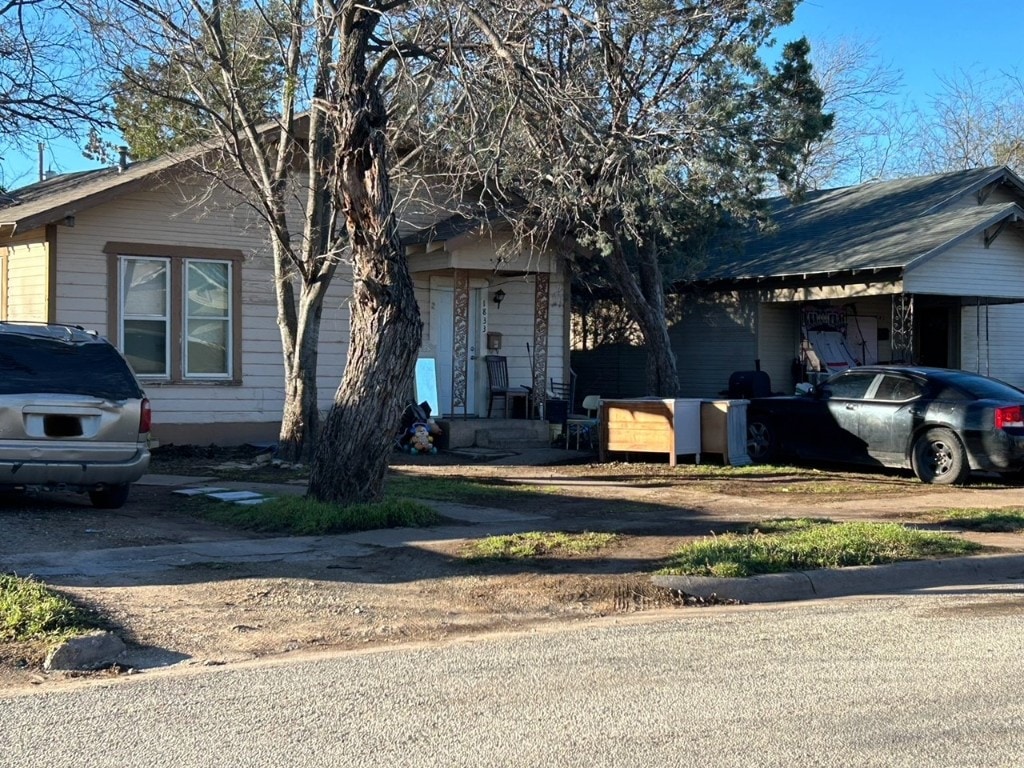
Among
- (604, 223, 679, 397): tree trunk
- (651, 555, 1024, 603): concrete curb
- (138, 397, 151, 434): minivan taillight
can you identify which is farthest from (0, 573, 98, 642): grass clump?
(604, 223, 679, 397): tree trunk

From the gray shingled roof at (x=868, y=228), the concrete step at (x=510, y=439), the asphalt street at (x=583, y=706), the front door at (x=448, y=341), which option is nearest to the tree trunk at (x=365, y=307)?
the asphalt street at (x=583, y=706)

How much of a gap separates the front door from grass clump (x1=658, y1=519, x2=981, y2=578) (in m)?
10.1

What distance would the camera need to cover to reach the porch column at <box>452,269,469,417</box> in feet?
66.1

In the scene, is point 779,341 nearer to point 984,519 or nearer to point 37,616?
point 984,519

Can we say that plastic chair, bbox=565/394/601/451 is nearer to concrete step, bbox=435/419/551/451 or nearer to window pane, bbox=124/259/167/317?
concrete step, bbox=435/419/551/451

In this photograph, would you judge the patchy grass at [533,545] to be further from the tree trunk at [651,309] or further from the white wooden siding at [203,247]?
the tree trunk at [651,309]

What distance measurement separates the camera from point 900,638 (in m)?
7.26

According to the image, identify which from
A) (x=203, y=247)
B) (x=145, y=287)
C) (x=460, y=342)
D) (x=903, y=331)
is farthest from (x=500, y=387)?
(x=903, y=331)

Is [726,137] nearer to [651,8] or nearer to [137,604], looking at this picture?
[651,8]

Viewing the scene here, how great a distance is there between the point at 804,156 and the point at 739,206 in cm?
197

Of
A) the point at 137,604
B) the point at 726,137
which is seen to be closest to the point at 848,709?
the point at 137,604

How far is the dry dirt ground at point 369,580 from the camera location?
722cm

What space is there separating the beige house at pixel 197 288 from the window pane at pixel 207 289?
2cm

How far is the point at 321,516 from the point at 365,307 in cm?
201
